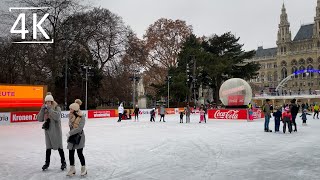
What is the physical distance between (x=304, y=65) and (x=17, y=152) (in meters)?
127

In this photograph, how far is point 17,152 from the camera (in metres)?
10.8

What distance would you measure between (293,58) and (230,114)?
349 ft

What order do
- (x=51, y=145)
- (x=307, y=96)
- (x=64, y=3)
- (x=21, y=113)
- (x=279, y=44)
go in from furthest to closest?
(x=279, y=44), (x=307, y=96), (x=64, y=3), (x=21, y=113), (x=51, y=145)

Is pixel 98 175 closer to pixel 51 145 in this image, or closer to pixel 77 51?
pixel 51 145

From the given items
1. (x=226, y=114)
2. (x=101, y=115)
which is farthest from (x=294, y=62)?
(x=226, y=114)

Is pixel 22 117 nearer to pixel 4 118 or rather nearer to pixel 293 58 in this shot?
pixel 4 118

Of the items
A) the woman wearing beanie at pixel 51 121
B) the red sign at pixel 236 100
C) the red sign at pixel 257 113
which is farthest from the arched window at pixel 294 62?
the woman wearing beanie at pixel 51 121

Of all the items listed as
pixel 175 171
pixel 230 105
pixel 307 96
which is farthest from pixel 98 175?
pixel 307 96

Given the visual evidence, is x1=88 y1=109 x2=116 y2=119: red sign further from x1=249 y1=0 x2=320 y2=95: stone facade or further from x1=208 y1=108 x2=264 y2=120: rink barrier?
x1=249 y1=0 x2=320 y2=95: stone facade

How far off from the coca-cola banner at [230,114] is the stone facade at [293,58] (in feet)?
278

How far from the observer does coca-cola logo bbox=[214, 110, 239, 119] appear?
103 feet

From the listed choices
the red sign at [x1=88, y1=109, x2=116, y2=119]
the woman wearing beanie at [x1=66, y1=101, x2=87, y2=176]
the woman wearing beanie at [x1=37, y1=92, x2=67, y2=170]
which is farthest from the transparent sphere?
the woman wearing beanie at [x1=66, y1=101, x2=87, y2=176]

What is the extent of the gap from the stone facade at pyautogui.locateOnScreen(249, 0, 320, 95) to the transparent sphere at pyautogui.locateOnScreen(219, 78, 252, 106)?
8239 cm

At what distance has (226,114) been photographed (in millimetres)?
32156
